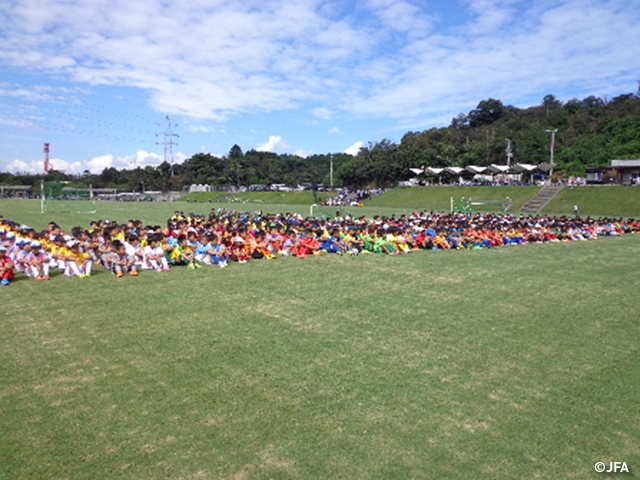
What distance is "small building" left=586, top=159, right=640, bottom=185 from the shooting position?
44125 millimetres

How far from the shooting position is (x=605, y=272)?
11.3 meters

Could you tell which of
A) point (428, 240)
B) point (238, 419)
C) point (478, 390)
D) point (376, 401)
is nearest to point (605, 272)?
point (428, 240)

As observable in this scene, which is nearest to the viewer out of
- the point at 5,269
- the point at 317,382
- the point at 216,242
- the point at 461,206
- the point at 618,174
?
the point at 317,382

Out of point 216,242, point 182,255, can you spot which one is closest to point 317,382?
point 182,255

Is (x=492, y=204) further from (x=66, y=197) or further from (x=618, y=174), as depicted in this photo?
(x=66, y=197)

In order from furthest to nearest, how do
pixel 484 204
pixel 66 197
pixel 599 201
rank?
pixel 484 204, pixel 66 197, pixel 599 201

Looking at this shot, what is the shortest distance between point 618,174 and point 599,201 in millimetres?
9745

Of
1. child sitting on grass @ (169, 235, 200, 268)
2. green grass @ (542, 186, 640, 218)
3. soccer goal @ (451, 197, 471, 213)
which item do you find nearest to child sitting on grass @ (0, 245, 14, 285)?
child sitting on grass @ (169, 235, 200, 268)

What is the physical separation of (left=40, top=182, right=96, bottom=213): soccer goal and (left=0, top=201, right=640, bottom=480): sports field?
33972mm

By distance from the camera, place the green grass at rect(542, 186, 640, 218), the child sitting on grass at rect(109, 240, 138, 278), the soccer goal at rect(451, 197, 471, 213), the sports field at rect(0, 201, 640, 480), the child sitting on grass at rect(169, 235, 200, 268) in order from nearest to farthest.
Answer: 1. the sports field at rect(0, 201, 640, 480)
2. the child sitting on grass at rect(109, 240, 138, 278)
3. the child sitting on grass at rect(169, 235, 200, 268)
4. the green grass at rect(542, 186, 640, 218)
5. the soccer goal at rect(451, 197, 471, 213)

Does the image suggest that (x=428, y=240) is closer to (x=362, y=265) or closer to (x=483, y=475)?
(x=362, y=265)

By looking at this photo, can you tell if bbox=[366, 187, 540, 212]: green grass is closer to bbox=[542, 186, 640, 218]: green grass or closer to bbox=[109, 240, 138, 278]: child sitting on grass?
bbox=[542, 186, 640, 218]: green grass

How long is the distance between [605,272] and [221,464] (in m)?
11.1

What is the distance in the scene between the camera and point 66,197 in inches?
1665
